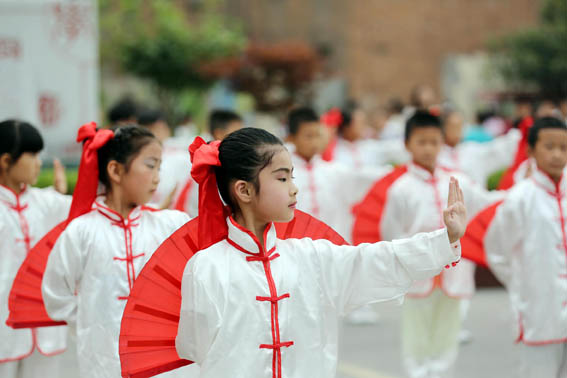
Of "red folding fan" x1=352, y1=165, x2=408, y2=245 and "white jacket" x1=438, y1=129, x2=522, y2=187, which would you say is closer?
"red folding fan" x1=352, y1=165, x2=408, y2=245

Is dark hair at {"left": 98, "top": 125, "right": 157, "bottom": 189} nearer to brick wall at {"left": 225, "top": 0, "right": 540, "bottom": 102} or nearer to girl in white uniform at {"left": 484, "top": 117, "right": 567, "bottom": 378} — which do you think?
girl in white uniform at {"left": 484, "top": 117, "right": 567, "bottom": 378}

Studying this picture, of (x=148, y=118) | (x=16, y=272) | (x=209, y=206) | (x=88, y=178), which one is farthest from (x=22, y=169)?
(x=148, y=118)

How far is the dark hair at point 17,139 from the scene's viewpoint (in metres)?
4.65

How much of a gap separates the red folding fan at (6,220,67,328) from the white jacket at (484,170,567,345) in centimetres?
239

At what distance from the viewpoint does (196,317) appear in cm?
308

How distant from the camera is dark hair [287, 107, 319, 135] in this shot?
708cm

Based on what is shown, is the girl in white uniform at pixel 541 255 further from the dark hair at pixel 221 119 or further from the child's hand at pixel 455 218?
the dark hair at pixel 221 119

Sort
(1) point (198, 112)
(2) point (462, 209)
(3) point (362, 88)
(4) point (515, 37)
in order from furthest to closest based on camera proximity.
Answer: (3) point (362, 88), (1) point (198, 112), (4) point (515, 37), (2) point (462, 209)

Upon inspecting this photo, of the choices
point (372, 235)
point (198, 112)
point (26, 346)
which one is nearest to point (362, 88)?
point (198, 112)

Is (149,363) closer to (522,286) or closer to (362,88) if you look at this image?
(522,286)

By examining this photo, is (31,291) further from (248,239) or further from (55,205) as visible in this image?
(248,239)

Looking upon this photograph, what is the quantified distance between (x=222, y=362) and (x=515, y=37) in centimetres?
2325

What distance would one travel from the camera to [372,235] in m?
6.18

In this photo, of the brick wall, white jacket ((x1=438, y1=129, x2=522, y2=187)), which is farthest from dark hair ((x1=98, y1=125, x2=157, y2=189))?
the brick wall
